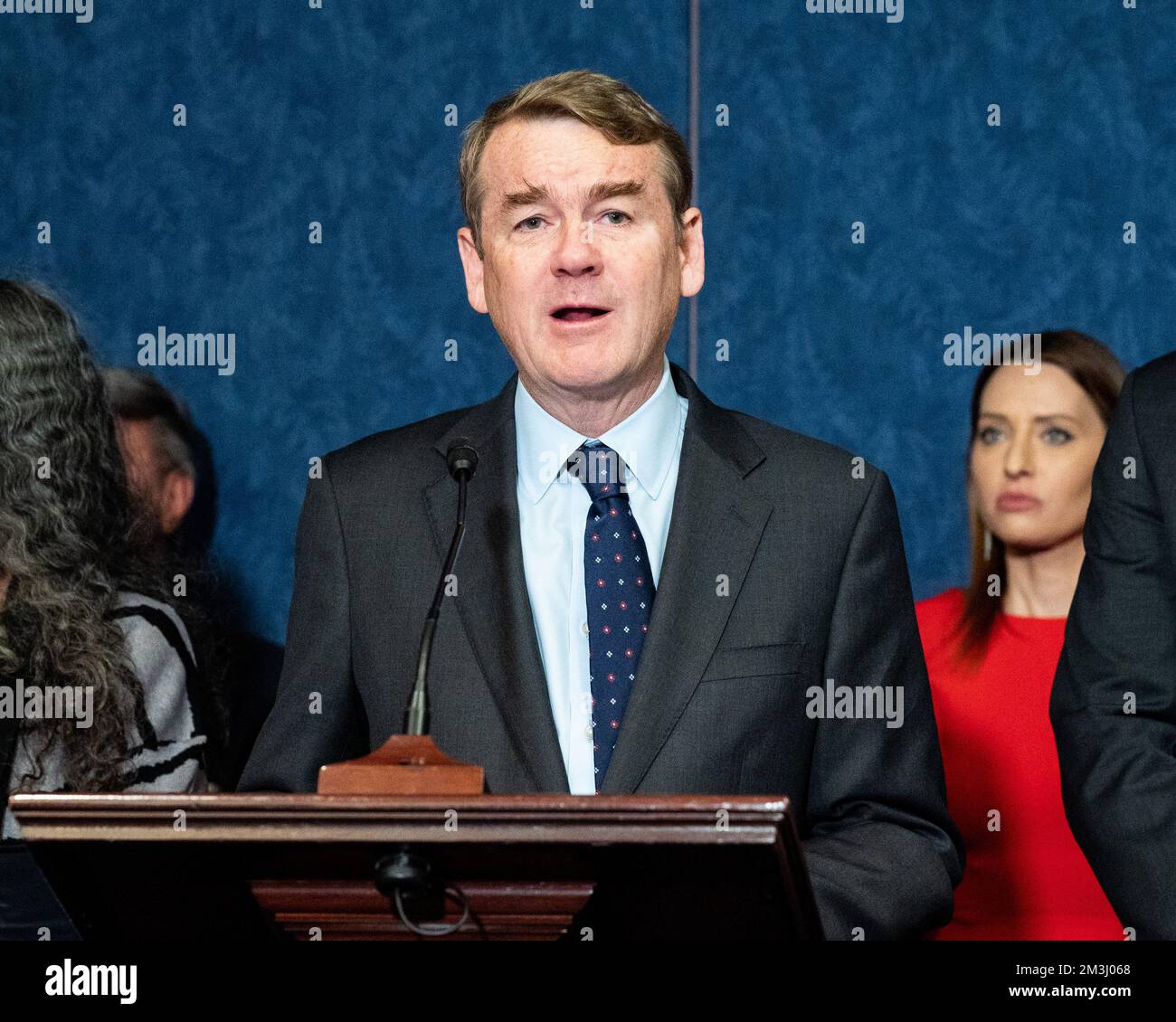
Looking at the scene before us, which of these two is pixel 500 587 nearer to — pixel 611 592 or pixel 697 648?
pixel 611 592

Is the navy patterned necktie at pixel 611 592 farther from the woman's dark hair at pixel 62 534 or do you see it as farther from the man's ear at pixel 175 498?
the man's ear at pixel 175 498

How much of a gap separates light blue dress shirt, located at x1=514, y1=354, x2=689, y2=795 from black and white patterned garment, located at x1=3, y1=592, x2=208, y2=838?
0.63 metres

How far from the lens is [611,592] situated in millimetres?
2025

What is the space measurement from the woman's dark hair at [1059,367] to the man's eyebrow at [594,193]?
97 cm

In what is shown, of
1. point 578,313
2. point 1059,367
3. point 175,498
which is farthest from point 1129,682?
point 175,498

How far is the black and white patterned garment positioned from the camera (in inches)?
92.7

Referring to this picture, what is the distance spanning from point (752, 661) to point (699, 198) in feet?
3.95

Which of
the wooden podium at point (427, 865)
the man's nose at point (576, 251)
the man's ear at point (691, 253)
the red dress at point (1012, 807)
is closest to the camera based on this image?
the wooden podium at point (427, 865)

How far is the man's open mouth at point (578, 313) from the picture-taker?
2.10 meters

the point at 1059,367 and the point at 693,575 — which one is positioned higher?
the point at 1059,367

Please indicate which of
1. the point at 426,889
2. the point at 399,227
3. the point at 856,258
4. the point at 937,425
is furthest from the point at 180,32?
the point at 426,889

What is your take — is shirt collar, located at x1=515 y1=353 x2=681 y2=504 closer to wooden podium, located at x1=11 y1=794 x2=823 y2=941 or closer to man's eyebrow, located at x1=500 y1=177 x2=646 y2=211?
man's eyebrow, located at x1=500 y1=177 x2=646 y2=211

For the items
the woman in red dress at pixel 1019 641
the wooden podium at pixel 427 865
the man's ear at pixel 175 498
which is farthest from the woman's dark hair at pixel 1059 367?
the wooden podium at pixel 427 865
